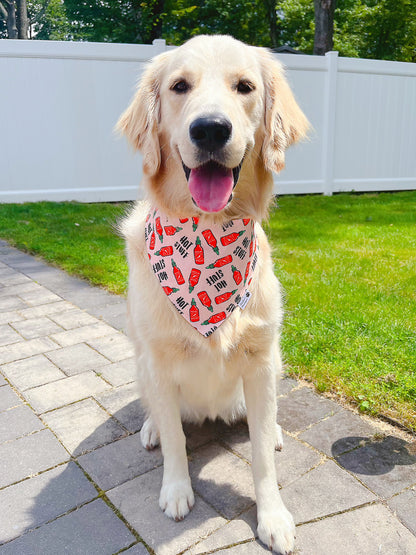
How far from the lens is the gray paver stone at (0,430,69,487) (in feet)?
6.91

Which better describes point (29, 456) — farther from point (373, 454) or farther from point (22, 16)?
point (22, 16)

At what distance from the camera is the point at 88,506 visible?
6.22 feet

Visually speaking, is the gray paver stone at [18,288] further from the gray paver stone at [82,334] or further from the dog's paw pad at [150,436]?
the dog's paw pad at [150,436]

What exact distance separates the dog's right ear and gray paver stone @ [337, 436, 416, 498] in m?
1.58

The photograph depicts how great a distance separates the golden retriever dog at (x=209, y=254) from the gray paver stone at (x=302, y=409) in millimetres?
465

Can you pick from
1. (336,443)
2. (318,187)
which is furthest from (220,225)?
(318,187)

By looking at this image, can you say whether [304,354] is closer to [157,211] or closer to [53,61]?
[157,211]

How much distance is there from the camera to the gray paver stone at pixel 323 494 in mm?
1847

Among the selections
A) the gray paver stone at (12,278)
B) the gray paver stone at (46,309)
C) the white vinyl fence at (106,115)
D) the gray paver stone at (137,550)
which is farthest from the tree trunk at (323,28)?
the gray paver stone at (137,550)

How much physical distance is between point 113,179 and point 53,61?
2.18m

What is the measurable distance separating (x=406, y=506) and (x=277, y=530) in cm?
55

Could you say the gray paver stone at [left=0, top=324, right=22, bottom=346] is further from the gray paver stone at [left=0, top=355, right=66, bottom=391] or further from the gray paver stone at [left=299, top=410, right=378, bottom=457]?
the gray paver stone at [left=299, top=410, right=378, bottom=457]

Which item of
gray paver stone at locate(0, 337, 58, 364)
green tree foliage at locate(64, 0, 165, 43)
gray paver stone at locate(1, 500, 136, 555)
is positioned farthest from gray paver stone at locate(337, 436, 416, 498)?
green tree foliage at locate(64, 0, 165, 43)

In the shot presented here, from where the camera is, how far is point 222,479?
207cm
